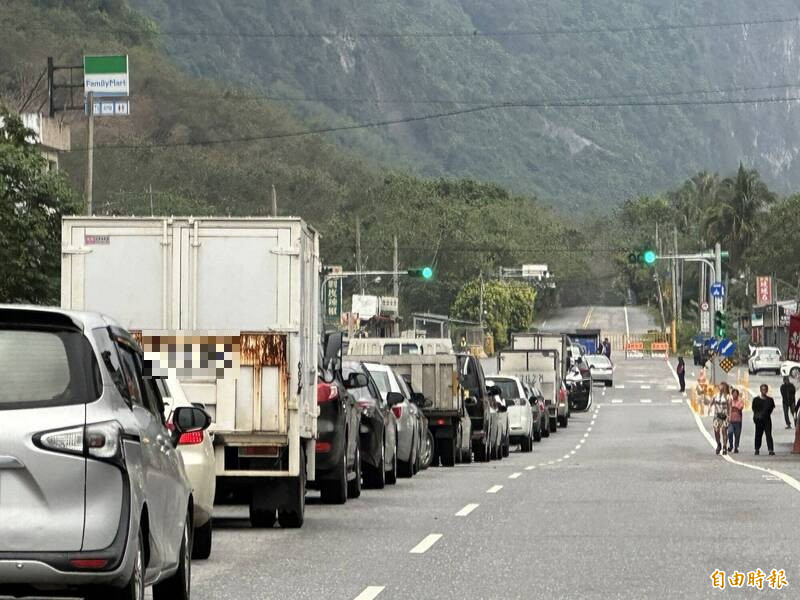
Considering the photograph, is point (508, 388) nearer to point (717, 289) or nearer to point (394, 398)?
point (394, 398)

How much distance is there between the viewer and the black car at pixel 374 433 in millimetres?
23781

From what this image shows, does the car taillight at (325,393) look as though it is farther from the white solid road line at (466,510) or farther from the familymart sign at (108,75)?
the familymart sign at (108,75)

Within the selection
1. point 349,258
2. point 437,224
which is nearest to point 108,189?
point 349,258

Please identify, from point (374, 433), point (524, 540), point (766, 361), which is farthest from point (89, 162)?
point (766, 361)

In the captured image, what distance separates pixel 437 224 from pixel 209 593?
147 metres

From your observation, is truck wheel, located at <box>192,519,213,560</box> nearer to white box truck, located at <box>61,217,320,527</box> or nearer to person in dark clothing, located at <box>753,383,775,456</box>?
white box truck, located at <box>61,217,320,527</box>

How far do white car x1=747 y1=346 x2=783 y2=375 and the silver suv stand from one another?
92.9 meters

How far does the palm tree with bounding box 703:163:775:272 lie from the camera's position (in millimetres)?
154625

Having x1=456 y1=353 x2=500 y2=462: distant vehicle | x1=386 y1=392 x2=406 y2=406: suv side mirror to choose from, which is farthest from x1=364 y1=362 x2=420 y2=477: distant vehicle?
x1=456 y1=353 x2=500 y2=462: distant vehicle

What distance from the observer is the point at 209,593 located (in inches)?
483

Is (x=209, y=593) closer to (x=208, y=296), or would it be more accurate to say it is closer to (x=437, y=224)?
(x=208, y=296)

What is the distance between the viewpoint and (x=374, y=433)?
2400 centimetres

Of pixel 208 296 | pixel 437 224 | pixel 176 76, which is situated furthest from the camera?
pixel 176 76

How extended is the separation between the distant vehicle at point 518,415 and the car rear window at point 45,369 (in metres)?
33.1
